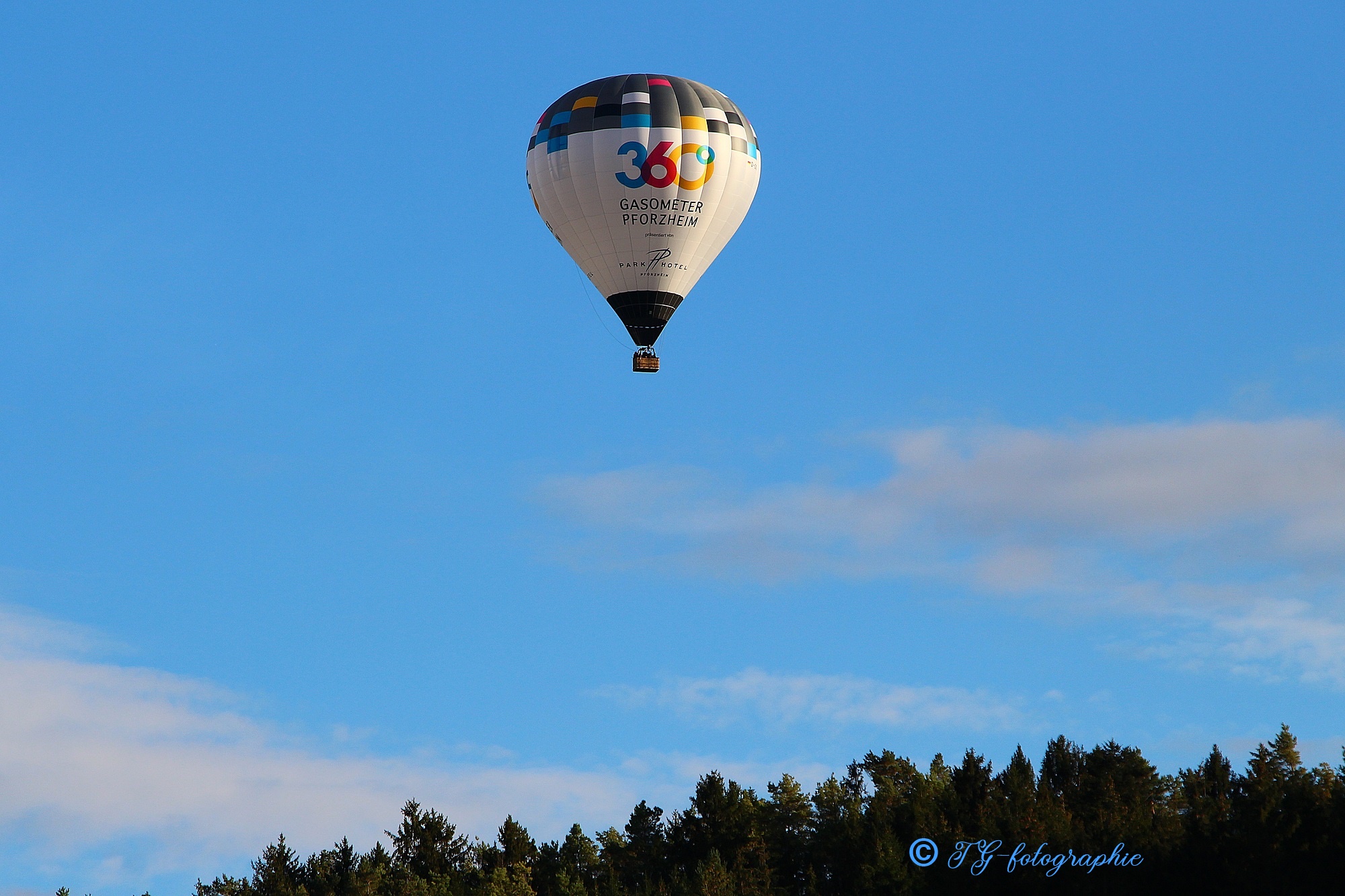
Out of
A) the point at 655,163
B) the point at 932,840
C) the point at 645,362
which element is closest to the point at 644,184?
the point at 655,163

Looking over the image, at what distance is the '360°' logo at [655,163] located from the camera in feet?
203

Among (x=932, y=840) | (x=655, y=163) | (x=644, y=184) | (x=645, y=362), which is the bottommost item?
(x=932, y=840)

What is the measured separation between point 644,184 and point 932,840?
112ft

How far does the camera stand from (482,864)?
89.4m

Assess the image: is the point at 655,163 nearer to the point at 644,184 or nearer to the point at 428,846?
the point at 644,184

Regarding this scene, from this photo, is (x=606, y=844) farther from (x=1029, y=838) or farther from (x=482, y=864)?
(x=1029, y=838)

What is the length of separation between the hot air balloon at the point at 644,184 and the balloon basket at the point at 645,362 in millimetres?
40

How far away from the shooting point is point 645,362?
212ft

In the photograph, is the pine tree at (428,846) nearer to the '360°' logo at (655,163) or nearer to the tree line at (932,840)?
the tree line at (932,840)

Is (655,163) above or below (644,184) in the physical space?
above

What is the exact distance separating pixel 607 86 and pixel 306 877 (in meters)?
51.2

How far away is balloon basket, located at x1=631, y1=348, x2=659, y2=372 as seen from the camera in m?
64.5

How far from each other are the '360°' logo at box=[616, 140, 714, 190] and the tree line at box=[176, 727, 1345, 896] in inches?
1233

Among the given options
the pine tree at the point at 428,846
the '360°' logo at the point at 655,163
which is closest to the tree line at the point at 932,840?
the pine tree at the point at 428,846
